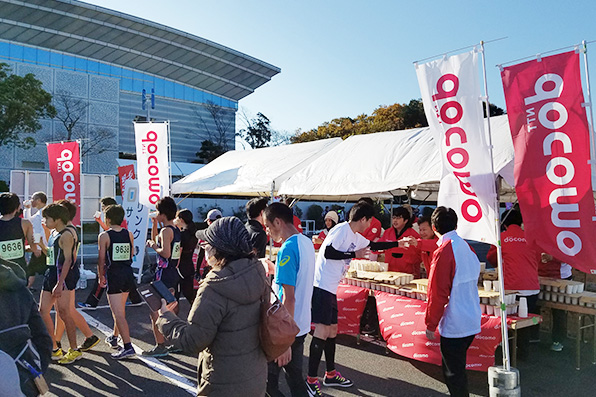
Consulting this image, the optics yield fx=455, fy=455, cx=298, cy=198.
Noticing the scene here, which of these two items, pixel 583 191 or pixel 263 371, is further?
pixel 583 191

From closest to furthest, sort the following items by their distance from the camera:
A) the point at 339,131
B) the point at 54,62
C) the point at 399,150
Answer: the point at 399,150, the point at 339,131, the point at 54,62

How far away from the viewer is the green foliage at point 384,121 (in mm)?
27000

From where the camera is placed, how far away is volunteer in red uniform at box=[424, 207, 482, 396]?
127 inches

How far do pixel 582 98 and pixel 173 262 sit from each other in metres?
4.31

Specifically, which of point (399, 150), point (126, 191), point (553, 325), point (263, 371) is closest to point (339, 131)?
point (126, 191)

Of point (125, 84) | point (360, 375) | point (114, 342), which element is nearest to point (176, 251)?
point (114, 342)

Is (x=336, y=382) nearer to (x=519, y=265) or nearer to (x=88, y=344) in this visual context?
(x=519, y=265)

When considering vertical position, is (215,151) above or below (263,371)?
above

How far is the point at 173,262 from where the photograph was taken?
5254 mm

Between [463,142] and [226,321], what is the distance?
2.78 meters

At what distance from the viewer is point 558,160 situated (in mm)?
3615

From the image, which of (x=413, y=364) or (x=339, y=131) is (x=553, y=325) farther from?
(x=339, y=131)

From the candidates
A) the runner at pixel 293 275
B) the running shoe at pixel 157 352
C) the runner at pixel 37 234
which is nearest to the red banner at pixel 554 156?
the runner at pixel 293 275

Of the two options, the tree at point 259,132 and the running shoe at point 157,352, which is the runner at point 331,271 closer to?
the running shoe at point 157,352
